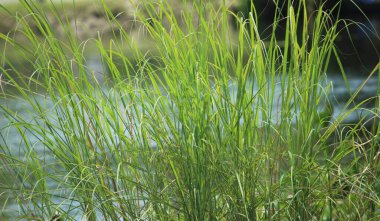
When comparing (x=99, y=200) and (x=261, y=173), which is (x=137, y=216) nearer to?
(x=99, y=200)

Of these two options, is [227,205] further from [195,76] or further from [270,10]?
[270,10]

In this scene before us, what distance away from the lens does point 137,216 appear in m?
1.26

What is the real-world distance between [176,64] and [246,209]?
0.28 meters

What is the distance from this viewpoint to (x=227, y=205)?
1.20 meters

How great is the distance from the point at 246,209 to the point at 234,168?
77 mm

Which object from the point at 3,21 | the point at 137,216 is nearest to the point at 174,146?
the point at 137,216

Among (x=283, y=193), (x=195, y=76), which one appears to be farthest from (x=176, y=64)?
(x=283, y=193)

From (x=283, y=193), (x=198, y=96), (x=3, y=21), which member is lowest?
(x=3, y=21)

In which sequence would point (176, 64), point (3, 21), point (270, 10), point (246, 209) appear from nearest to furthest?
point (246, 209), point (176, 64), point (270, 10), point (3, 21)

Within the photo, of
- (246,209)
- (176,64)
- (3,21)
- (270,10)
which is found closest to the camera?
(246,209)

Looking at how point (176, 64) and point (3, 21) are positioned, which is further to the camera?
point (3, 21)

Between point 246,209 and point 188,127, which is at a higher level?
point 188,127

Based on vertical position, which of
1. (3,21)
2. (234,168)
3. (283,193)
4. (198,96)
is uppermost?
(198,96)

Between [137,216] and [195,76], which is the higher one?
A: [195,76]
